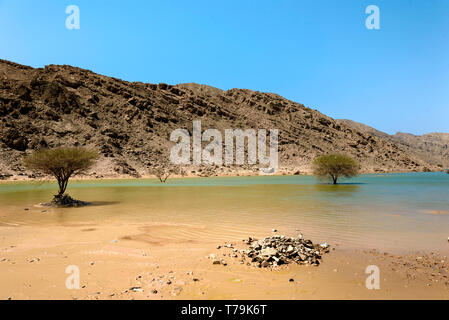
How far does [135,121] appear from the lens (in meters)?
76.2

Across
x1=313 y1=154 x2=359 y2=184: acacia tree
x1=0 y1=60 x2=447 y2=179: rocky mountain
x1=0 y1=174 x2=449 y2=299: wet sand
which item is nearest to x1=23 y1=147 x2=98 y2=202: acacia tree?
x1=0 y1=174 x2=449 y2=299: wet sand

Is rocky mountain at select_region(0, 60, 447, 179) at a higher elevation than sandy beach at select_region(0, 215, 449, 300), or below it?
higher

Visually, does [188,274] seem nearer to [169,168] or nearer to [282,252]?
[282,252]

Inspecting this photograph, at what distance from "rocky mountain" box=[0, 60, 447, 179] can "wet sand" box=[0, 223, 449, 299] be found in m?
52.2

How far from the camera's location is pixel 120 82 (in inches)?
3509

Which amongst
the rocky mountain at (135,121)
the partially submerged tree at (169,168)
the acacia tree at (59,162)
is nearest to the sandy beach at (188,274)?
the acacia tree at (59,162)

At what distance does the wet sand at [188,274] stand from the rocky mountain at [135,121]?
52.2 meters

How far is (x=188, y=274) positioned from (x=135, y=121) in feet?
247

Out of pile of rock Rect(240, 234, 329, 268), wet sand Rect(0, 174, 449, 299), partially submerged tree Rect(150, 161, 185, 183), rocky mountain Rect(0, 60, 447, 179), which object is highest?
rocky mountain Rect(0, 60, 447, 179)

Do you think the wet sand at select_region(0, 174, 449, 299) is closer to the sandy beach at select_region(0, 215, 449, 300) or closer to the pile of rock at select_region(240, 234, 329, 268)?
the sandy beach at select_region(0, 215, 449, 300)

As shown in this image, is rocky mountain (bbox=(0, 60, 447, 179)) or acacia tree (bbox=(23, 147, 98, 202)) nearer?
acacia tree (bbox=(23, 147, 98, 202))

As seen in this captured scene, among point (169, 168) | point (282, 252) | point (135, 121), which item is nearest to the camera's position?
point (282, 252)

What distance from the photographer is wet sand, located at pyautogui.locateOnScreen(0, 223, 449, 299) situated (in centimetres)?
459

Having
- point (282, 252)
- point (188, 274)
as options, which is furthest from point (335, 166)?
point (188, 274)
